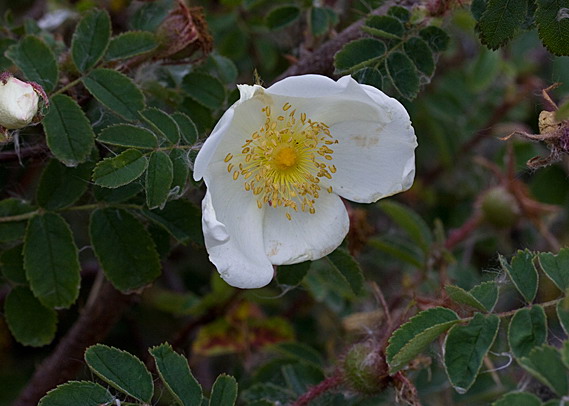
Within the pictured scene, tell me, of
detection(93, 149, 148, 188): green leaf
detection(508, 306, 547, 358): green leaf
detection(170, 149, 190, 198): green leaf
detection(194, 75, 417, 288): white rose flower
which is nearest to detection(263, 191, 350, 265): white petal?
detection(194, 75, 417, 288): white rose flower

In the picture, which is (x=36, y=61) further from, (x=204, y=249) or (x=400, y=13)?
(x=400, y=13)

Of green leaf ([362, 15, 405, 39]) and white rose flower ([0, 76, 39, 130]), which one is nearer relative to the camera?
white rose flower ([0, 76, 39, 130])

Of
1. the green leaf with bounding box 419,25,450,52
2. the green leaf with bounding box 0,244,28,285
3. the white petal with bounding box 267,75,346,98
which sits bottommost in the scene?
the green leaf with bounding box 0,244,28,285

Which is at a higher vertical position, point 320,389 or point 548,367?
point 548,367

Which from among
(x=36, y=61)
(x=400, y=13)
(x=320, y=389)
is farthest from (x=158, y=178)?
(x=400, y=13)

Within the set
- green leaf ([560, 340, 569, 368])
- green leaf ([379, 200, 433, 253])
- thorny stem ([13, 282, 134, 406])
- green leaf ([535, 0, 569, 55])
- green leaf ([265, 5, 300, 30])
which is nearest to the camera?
green leaf ([560, 340, 569, 368])

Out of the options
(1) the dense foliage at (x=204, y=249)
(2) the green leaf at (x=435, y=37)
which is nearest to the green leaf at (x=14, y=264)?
(1) the dense foliage at (x=204, y=249)

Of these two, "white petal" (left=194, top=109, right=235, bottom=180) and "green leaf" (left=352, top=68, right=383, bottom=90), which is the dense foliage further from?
"white petal" (left=194, top=109, right=235, bottom=180)

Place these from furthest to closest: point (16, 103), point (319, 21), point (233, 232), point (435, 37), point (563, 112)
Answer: point (319, 21) < point (435, 37) < point (233, 232) < point (16, 103) < point (563, 112)
